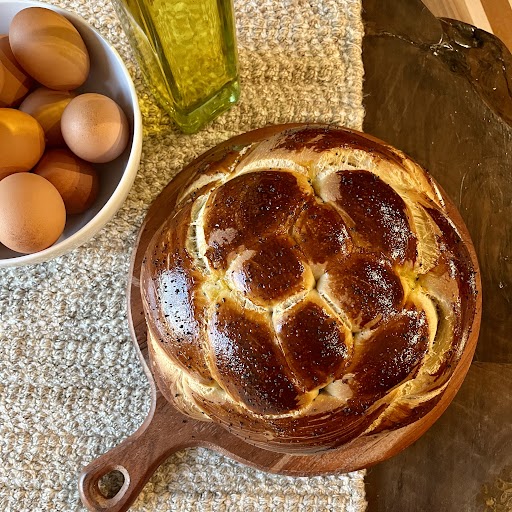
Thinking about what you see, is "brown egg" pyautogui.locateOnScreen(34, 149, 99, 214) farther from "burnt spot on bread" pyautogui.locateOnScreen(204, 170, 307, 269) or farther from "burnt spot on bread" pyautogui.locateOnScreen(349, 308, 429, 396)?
"burnt spot on bread" pyautogui.locateOnScreen(349, 308, 429, 396)

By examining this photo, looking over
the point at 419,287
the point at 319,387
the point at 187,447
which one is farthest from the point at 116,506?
the point at 419,287

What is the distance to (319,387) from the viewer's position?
2.01 ft

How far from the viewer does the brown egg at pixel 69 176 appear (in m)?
0.75

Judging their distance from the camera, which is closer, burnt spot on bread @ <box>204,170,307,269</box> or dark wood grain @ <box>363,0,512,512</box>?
burnt spot on bread @ <box>204,170,307,269</box>

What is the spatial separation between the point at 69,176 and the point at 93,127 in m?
0.07

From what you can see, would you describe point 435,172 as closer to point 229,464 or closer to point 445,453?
point 445,453

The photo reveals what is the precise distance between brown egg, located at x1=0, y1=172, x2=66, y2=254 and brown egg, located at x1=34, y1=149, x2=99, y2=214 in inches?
1.0

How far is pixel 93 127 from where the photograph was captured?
73cm

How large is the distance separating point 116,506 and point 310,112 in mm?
579

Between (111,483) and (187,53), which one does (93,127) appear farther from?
(111,483)

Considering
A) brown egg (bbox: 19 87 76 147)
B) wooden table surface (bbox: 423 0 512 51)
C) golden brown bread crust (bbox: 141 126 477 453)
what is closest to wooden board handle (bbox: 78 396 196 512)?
golden brown bread crust (bbox: 141 126 477 453)

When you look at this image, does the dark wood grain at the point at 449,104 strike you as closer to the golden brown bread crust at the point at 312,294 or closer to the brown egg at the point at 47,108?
the golden brown bread crust at the point at 312,294

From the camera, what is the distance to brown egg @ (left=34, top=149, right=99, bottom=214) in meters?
0.75

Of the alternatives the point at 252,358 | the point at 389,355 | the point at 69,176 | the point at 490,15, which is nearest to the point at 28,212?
the point at 69,176
